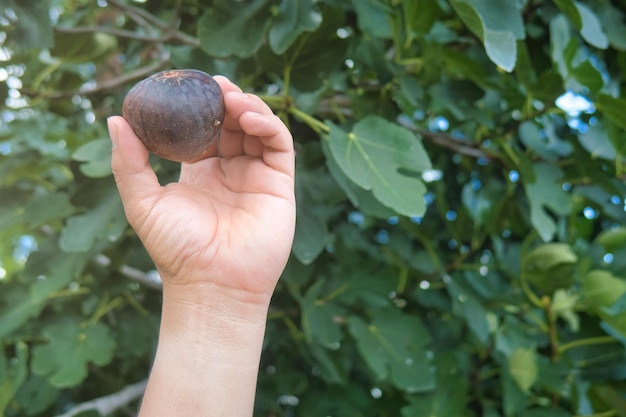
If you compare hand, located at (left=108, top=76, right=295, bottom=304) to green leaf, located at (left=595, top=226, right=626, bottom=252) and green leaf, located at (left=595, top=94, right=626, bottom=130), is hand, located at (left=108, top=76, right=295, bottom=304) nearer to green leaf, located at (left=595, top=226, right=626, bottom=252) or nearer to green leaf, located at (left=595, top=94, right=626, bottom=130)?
green leaf, located at (left=595, top=94, right=626, bottom=130)

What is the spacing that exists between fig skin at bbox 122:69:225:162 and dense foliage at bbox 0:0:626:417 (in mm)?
270

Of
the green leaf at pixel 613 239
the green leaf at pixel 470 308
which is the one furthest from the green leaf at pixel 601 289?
the green leaf at pixel 470 308

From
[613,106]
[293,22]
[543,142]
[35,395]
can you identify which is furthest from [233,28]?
[35,395]

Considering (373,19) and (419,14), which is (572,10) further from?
(373,19)

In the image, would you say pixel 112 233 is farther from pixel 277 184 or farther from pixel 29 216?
pixel 277 184

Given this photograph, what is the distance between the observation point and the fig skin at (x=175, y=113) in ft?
2.73

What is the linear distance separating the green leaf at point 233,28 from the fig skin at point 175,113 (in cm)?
29

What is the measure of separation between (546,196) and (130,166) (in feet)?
2.89

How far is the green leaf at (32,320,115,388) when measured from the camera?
4.55ft

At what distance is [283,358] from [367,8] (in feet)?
3.05

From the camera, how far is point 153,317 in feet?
5.20

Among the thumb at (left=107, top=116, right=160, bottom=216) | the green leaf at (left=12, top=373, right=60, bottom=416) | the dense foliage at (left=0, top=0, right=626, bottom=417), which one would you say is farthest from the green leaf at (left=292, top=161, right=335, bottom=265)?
Result: the green leaf at (left=12, top=373, right=60, bottom=416)

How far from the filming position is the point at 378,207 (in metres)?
1.18

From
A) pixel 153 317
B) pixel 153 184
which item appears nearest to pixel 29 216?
pixel 153 317
